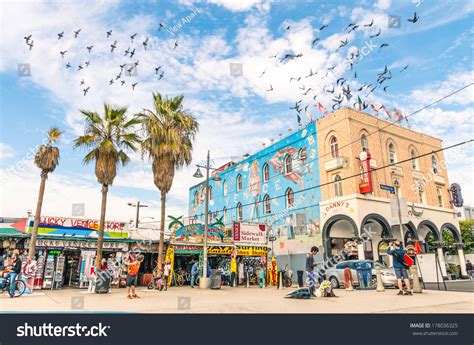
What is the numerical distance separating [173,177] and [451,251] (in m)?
36.1

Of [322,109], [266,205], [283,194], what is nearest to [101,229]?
[283,194]

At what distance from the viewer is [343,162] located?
26.3 metres

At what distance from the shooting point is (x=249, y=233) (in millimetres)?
23406

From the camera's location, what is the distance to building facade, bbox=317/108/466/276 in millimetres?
25922

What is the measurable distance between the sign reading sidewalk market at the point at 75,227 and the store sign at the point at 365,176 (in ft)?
55.6

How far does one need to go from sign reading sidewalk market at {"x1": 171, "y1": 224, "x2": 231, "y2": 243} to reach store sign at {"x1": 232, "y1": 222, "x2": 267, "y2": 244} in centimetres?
82

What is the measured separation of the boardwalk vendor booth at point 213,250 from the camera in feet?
70.2

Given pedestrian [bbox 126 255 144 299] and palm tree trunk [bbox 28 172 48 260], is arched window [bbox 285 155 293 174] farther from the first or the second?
pedestrian [bbox 126 255 144 299]

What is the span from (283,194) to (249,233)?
9.24 metres

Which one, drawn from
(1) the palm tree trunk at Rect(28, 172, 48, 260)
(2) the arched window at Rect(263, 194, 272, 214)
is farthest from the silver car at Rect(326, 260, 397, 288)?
(1) the palm tree trunk at Rect(28, 172, 48, 260)

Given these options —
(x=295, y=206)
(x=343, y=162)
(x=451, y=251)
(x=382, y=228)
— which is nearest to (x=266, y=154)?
(x=295, y=206)

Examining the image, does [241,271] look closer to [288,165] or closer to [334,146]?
[288,165]
